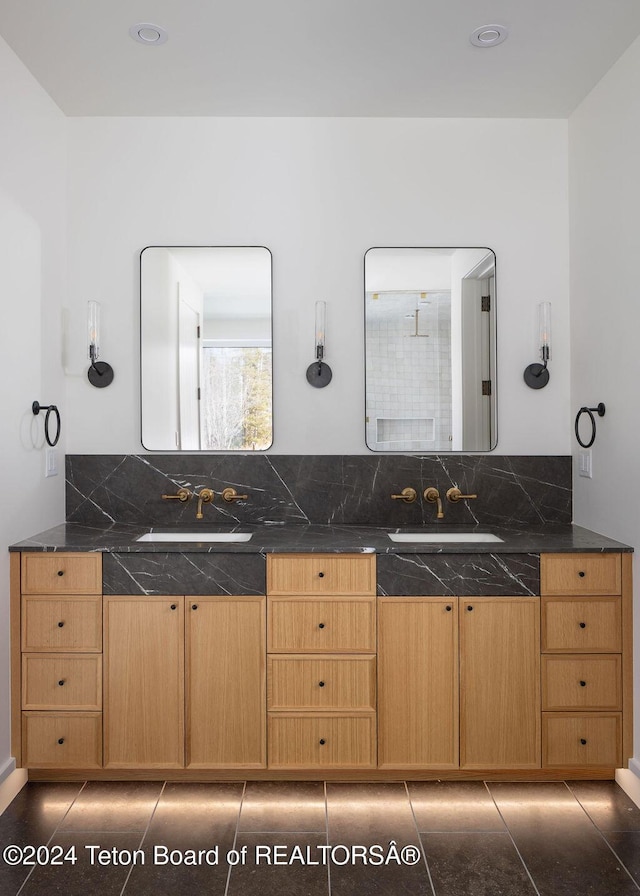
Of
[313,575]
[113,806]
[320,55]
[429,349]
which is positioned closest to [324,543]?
[313,575]

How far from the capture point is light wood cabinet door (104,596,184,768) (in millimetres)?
2434

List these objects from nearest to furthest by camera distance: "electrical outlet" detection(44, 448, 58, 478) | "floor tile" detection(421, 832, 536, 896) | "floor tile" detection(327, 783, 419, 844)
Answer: "floor tile" detection(421, 832, 536, 896) → "floor tile" detection(327, 783, 419, 844) → "electrical outlet" detection(44, 448, 58, 478)

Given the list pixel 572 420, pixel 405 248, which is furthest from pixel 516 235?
pixel 572 420

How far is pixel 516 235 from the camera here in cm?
300

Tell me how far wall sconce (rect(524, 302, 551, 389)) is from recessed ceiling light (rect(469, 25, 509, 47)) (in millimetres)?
1060

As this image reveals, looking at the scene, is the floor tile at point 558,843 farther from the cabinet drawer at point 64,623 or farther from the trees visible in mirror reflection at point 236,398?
the trees visible in mirror reflection at point 236,398

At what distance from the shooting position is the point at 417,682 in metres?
2.44

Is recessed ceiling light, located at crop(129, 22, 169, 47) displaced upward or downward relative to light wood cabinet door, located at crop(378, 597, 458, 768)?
upward

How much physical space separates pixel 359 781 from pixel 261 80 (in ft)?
9.04

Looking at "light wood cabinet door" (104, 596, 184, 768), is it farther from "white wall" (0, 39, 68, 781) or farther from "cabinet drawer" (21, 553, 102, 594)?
"white wall" (0, 39, 68, 781)

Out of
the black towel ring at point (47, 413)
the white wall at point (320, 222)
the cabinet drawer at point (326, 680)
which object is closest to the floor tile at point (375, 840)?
the cabinet drawer at point (326, 680)

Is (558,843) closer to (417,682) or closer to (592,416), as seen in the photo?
(417,682)

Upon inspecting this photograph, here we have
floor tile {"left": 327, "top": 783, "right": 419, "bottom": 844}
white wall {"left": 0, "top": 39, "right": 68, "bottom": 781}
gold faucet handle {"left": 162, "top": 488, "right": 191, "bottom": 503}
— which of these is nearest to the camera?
floor tile {"left": 327, "top": 783, "right": 419, "bottom": 844}

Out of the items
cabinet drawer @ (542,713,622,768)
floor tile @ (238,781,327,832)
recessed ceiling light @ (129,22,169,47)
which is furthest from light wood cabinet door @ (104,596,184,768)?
recessed ceiling light @ (129,22,169,47)
